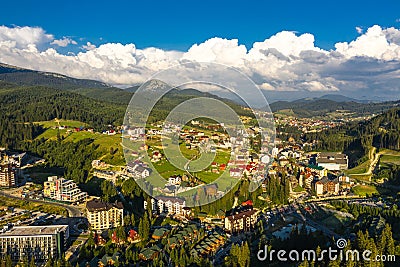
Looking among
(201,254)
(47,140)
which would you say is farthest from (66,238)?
(47,140)

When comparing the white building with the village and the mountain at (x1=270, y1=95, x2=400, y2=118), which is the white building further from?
the mountain at (x1=270, y1=95, x2=400, y2=118)

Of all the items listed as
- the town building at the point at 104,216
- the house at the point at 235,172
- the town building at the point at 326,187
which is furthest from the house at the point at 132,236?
the town building at the point at 326,187

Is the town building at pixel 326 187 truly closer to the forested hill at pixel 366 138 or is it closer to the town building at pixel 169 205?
the forested hill at pixel 366 138

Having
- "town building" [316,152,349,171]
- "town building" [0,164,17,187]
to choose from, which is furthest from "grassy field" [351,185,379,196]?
"town building" [0,164,17,187]

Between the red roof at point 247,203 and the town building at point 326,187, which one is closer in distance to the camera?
the red roof at point 247,203

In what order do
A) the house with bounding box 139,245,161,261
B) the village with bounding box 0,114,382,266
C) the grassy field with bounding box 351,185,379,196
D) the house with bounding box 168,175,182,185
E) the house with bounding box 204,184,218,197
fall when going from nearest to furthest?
the house with bounding box 139,245,161,261, the village with bounding box 0,114,382,266, the house with bounding box 204,184,218,197, the house with bounding box 168,175,182,185, the grassy field with bounding box 351,185,379,196
